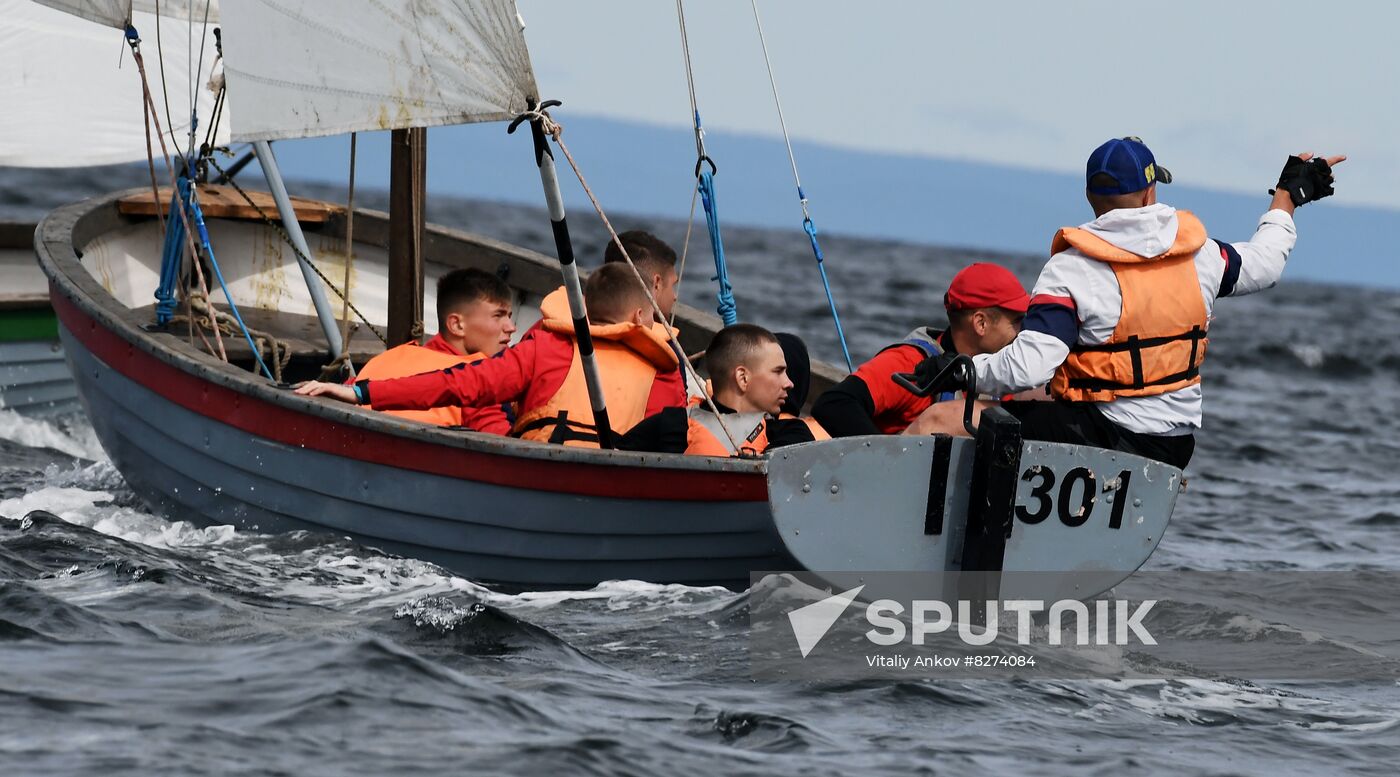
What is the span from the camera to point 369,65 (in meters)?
5.36

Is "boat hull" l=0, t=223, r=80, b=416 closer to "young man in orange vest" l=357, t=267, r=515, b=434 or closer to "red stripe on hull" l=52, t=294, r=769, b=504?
"red stripe on hull" l=52, t=294, r=769, b=504

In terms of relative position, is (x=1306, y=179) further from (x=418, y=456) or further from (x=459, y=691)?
(x=459, y=691)

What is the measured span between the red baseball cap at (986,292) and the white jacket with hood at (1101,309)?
0.26 metres

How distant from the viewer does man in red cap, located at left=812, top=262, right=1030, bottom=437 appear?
17.8ft

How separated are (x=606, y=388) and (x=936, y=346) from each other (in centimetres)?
113

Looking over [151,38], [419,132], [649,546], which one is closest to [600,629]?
[649,546]

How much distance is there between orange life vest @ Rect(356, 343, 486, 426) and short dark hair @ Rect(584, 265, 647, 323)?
0.60m

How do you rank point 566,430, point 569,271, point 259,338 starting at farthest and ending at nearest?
point 259,338 → point 566,430 → point 569,271

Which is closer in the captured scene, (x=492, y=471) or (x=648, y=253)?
(x=492, y=471)

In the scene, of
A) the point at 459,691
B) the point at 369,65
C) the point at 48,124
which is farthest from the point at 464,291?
the point at 48,124

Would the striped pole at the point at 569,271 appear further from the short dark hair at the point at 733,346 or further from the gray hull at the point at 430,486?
the short dark hair at the point at 733,346

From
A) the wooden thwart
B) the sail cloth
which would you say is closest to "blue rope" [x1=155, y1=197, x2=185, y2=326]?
the sail cloth

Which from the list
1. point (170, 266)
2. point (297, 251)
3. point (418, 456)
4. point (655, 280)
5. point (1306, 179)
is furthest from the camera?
point (170, 266)

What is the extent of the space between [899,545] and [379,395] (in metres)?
1.84
